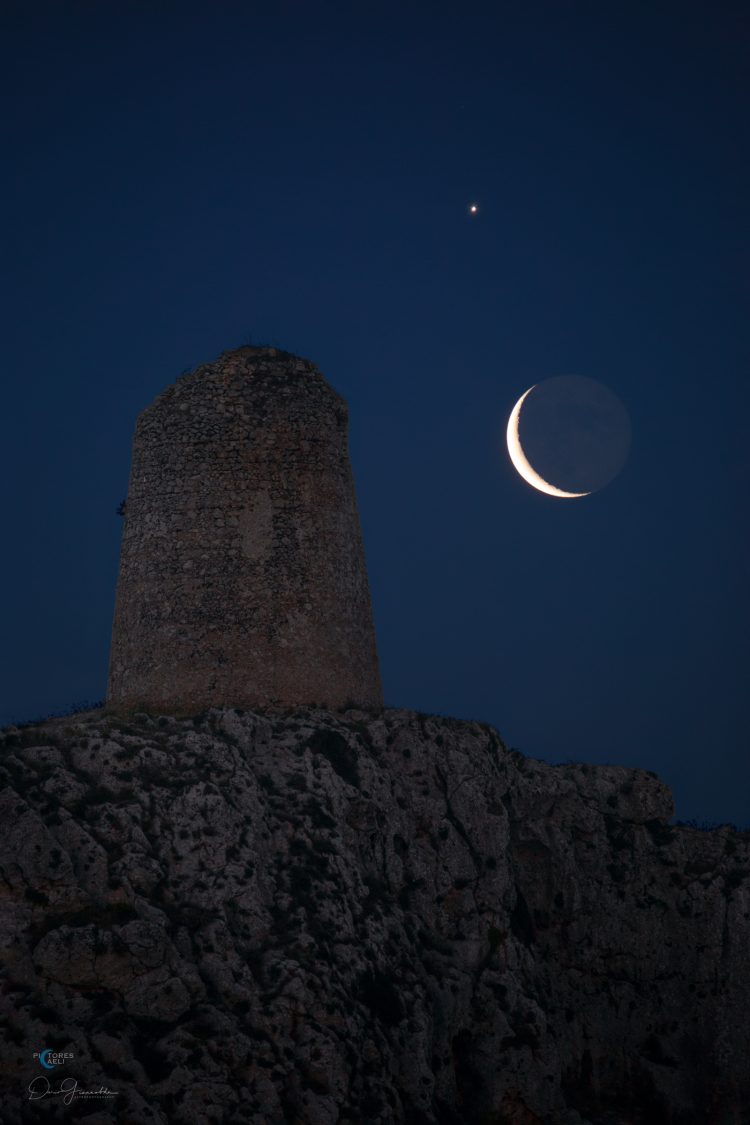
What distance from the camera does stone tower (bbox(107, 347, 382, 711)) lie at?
2725 cm

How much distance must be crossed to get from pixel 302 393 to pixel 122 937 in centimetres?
1391
